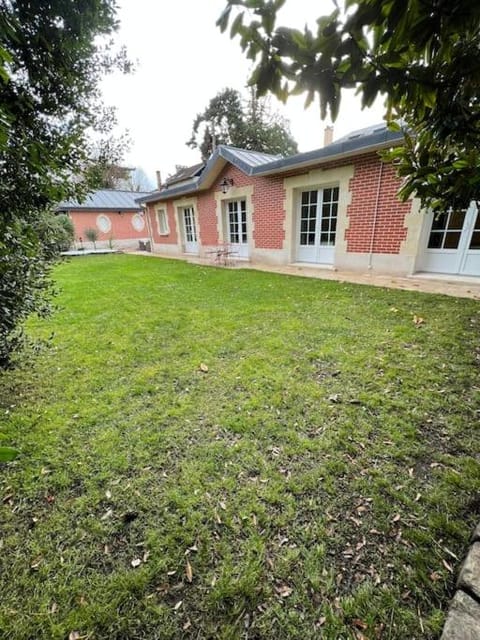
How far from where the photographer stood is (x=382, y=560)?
1216 millimetres

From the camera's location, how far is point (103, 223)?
2025 centimetres

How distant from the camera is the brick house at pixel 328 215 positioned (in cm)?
563

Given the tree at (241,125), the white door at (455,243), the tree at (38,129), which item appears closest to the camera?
the tree at (38,129)

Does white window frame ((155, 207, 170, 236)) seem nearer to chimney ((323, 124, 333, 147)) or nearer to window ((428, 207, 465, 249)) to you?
chimney ((323, 124, 333, 147))

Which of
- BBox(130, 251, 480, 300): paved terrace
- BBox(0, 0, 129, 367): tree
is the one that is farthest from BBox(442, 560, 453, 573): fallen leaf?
BBox(130, 251, 480, 300): paved terrace

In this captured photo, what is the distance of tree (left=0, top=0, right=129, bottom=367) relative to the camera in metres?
1.63

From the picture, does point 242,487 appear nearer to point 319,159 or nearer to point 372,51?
point 372,51

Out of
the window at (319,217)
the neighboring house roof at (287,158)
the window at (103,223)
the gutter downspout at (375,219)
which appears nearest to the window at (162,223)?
the neighboring house roof at (287,158)

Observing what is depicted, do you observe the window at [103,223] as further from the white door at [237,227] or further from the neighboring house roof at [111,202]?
the white door at [237,227]

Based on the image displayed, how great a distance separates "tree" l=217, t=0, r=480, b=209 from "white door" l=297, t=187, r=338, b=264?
649cm

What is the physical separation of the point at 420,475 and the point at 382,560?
595mm

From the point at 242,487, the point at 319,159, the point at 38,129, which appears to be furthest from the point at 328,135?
the point at 242,487

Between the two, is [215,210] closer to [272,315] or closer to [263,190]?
[263,190]

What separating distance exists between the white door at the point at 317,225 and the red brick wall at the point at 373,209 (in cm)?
72
